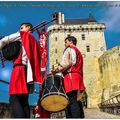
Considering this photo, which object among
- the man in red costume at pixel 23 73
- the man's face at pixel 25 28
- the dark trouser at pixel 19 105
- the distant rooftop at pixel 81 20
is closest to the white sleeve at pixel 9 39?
the man in red costume at pixel 23 73

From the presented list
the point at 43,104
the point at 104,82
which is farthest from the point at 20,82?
the point at 104,82

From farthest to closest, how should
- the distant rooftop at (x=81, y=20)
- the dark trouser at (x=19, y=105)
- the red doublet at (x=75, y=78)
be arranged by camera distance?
the distant rooftop at (x=81, y=20) → the red doublet at (x=75, y=78) → the dark trouser at (x=19, y=105)

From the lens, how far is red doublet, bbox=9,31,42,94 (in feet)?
12.4

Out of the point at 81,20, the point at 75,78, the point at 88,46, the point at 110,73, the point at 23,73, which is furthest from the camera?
the point at 81,20

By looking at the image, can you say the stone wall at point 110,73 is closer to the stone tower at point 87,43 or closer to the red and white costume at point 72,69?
the stone tower at point 87,43

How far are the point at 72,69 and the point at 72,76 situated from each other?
0.11 metres

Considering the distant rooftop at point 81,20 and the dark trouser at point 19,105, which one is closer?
the dark trouser at point 19,105

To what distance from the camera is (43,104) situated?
14.6ft

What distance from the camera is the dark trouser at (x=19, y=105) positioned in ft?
11.9

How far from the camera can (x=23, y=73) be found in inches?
152

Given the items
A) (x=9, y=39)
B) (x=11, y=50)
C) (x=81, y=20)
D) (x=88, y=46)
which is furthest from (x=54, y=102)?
(x=81, y=20)

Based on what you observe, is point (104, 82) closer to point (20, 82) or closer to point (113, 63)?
point (113, 63)

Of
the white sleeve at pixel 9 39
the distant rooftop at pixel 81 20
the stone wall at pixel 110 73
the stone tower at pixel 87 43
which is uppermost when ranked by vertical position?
the distant rooftop at pixel 81 20

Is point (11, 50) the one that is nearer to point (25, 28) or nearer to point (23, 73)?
point (23, 73)
